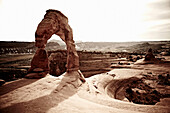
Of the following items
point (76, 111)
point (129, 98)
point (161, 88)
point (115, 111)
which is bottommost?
point (129, 98)

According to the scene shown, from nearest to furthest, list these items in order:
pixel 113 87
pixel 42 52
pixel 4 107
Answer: pixel 4 107 < pixel 42 52 < pixel 113 87

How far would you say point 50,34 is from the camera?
6816 mm

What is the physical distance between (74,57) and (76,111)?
5.74 meters

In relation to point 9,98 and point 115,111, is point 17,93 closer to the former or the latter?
point 9,98

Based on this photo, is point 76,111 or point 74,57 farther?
point 74,57

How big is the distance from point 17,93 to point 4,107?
1.04 metres

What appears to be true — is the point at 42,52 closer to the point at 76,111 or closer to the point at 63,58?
the point at 76,111

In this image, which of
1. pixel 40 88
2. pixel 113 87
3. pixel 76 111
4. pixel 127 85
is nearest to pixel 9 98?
pixel 40 88

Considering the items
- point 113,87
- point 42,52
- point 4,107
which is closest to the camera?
point 4,107

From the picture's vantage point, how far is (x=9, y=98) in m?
3.54

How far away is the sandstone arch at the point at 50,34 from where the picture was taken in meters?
6.40

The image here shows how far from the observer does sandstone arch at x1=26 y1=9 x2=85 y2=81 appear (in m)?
6.40

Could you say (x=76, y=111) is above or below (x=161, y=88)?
above

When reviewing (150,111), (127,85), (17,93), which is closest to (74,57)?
(17,93)
